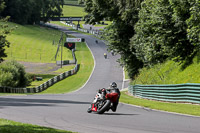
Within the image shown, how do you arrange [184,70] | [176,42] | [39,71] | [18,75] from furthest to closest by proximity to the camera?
[39,71], [18,75], [176,42], [184,70]

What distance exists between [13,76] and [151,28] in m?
27.1

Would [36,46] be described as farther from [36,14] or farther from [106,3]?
[106,3]

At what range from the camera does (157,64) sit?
1442 inches

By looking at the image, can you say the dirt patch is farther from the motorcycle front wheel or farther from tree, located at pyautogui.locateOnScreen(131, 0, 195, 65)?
the motorcycle front wheel

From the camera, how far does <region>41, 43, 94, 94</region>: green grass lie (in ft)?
190

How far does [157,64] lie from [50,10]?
515 ft

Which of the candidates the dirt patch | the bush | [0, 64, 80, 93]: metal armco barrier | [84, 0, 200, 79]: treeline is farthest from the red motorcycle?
the dirt patch

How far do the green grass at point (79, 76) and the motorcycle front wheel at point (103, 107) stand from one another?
37778mm

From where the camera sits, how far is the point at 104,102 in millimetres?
16109

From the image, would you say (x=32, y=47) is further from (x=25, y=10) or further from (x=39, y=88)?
(x=39, y=88)

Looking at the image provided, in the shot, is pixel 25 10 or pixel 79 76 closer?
pixel 79 76

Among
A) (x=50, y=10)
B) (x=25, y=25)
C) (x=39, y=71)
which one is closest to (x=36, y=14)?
(x=25, y=25)

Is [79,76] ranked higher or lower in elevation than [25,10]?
lower

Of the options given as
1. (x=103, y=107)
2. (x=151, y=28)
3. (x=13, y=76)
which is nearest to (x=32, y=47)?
(x=13, y=76)
